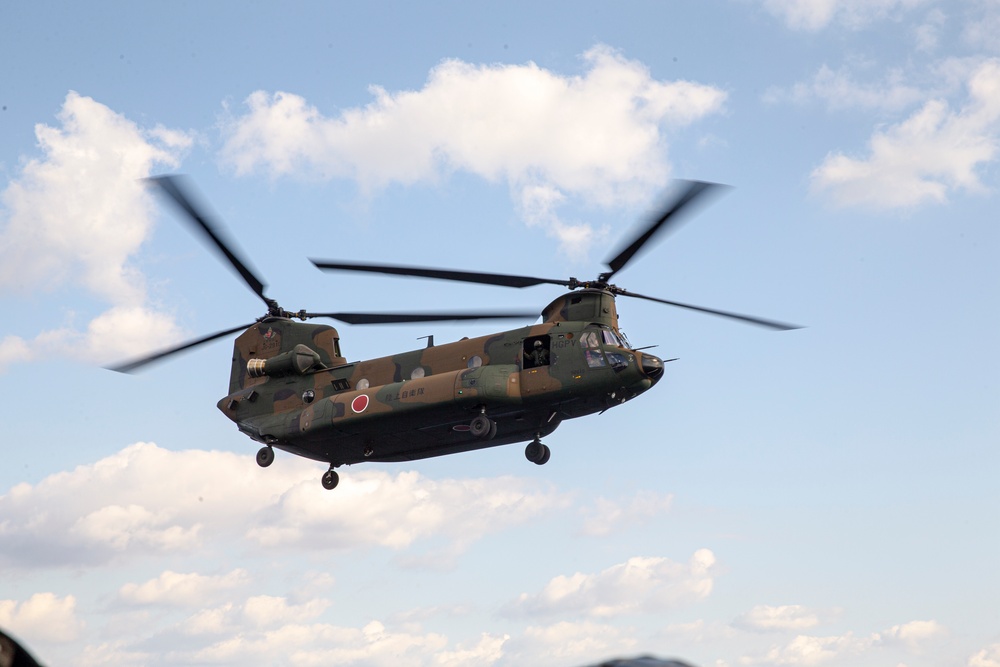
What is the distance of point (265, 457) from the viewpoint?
33.9 metres

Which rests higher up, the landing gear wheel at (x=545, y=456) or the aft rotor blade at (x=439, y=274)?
the aft rotor blade at (x=439, y=274)

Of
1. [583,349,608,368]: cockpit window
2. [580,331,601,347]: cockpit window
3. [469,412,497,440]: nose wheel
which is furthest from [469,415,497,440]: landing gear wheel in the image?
[580,331,601,347]: cockpit window

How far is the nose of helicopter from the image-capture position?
28.8m

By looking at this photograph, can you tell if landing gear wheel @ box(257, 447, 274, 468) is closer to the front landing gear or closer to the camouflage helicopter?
the camouflage helicopter

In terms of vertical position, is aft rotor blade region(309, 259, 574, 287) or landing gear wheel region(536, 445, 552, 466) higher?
aft rotor blade region(309, 259, 574, 287)

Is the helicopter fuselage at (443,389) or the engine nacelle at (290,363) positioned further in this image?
the engine nacelle at (290,363)

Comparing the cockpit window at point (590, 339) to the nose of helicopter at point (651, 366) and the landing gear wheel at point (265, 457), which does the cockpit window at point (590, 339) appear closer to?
the nose of helicopter at point (651, 366)

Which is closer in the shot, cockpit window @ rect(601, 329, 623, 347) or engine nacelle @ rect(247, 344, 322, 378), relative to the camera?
cockpit window @ rect(601, 329, 623, 347)

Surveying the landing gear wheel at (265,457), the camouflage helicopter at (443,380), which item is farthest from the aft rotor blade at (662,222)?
the landing gear wheel at (265,457)

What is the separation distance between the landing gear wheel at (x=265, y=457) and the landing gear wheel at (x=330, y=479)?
5.58 ft

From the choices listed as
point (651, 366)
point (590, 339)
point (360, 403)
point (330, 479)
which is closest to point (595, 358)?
point (590, 339)

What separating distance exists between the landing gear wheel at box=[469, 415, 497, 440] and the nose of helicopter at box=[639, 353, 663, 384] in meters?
4.30

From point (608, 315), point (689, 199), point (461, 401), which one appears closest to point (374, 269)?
point (461, 401)

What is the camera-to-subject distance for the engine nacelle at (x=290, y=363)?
1352 inches
